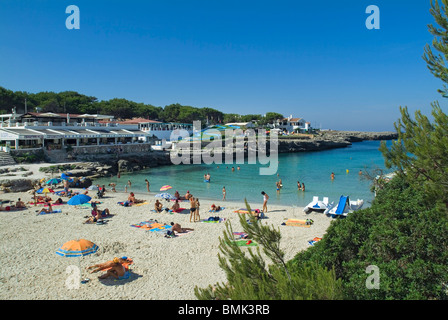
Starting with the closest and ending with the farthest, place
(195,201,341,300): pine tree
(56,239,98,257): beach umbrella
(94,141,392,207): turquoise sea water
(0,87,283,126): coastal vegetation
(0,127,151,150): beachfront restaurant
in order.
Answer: (195,201,341,300): pine tree
(56,239,98,257): beach umbrella
(94,141,392,207): turquoise sea water
(0,127,151,150): beachfront restaurant
(0,87,283,126): coastal vegetation

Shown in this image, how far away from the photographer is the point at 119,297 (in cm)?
768

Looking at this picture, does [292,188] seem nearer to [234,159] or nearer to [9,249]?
[9,249]

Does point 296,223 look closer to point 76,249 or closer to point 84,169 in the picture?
point 76,249

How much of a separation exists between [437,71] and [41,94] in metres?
79.3

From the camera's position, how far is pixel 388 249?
256 inches

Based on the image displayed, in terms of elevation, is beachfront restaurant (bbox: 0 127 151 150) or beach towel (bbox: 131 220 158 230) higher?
beachfront restaurant (bbox: 0 127 151 150)

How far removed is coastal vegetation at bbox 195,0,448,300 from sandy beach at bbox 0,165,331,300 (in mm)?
2262

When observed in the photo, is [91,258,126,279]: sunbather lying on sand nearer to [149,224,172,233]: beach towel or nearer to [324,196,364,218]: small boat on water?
[149,224,172,233]: beach towel

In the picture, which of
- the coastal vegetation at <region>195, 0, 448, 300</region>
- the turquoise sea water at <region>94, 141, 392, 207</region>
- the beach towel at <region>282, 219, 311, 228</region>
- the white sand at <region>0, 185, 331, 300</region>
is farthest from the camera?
the turquoise sea water at <region>94, 141, 392, 207</region>

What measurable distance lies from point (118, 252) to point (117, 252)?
0.12ft

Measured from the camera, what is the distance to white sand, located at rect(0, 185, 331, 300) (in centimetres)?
807

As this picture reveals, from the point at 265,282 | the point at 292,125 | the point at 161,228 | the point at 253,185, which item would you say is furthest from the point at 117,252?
the point at 292,125

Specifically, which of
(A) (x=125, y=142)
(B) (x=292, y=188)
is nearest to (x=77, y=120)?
(A) (x=125, y=142)

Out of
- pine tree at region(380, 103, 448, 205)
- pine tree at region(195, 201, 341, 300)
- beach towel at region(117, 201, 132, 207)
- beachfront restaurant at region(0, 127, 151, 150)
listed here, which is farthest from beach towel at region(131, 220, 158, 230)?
beachfront restaurant at region(0, 127, 151, 150)
